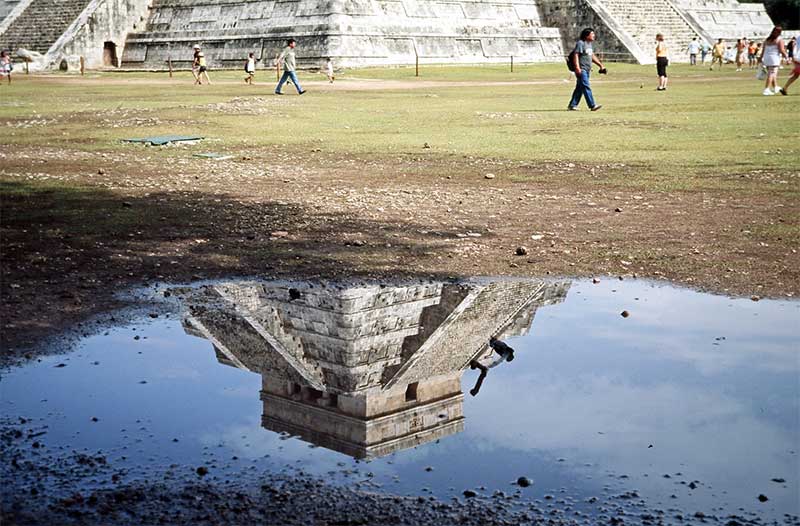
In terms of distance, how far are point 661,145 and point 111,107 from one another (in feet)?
44.0

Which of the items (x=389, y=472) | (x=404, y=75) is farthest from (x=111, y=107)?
(x=389, y=472)

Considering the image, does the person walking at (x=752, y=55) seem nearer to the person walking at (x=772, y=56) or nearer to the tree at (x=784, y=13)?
the tree at (x=784, y=13)

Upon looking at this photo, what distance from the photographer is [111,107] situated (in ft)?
82.5

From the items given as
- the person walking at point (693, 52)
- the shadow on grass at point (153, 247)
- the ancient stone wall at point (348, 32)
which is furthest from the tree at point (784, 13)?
the shadow on grass at point (153, 247)

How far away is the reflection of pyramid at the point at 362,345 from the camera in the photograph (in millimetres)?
4969

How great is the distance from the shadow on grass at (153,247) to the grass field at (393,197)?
27 millimetres

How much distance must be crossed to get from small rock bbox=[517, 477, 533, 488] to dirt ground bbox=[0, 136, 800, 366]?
3.01 m

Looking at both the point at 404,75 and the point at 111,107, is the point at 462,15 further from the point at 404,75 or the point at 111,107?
the point at 111,107

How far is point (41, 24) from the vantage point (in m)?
55.7

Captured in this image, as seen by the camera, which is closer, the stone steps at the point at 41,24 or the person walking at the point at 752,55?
the person walking at the point at 752,55

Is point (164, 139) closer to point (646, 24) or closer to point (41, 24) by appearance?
point (41, 24)

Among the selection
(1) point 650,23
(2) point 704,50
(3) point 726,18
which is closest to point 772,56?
(2) point 704,50

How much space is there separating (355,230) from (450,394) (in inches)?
179

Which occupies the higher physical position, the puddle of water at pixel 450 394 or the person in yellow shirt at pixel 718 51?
the person in yellow shirt at pixel 718 51
